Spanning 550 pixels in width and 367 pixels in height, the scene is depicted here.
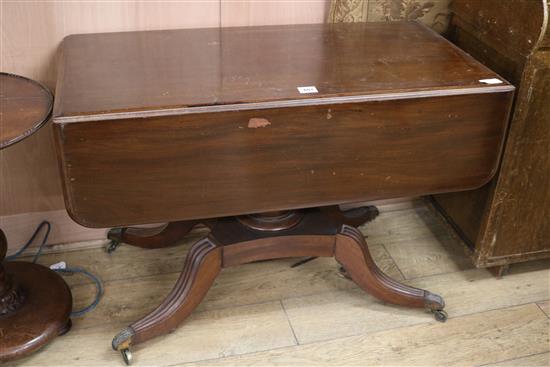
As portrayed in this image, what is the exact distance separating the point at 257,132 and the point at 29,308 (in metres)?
0.77

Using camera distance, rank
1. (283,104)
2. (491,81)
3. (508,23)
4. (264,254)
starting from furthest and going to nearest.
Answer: (264,254), (508,23), (491,81), (283,104)

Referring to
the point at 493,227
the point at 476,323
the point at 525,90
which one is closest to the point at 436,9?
the point at 525,90

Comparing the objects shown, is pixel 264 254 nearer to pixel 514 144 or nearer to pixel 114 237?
pixel 114 237

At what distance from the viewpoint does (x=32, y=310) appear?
1.56 meters

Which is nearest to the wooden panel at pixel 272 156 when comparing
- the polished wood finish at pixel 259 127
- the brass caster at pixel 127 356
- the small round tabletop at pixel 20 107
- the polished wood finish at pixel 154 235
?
the polished wood finish at pixel 259 127

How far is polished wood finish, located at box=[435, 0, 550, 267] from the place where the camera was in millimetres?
1417

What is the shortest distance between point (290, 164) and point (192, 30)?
518 mm

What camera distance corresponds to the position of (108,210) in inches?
51.1

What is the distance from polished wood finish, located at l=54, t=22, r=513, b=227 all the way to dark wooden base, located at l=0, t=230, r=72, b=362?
0.38 meters

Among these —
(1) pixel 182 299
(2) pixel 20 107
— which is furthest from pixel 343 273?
(2) pixel 20 107

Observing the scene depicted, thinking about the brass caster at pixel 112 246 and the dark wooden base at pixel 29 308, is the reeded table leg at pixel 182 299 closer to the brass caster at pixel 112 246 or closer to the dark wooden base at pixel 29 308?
the dark wooden base at pixel 29 308

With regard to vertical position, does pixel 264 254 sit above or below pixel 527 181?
below

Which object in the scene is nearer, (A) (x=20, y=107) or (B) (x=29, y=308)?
(A) (x=20, y=107)

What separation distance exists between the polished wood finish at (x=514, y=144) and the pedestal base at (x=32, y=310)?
3.63ft
